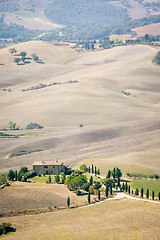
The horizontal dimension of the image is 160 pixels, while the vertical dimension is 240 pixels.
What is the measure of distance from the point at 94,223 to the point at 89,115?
84.0m

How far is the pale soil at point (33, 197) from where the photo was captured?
172 ft

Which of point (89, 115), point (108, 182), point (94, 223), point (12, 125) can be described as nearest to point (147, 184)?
point (108, 182)

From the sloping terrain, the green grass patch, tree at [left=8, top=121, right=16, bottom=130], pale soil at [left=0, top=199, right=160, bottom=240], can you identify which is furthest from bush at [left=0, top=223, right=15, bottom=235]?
tree at [left=8, top=121, right=16, bottom=130]

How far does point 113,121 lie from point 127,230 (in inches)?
3132

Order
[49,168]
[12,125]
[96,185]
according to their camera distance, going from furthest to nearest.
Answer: [12,125] → [49,168] → [96,185]

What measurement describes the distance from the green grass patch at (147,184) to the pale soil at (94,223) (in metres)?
10.9

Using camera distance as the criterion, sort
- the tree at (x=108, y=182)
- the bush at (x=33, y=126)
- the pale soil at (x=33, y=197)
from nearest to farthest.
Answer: the pale soil at (x=33, y=197) < the tree at (x=108, y=182) < the bush at (x=33, y=126)

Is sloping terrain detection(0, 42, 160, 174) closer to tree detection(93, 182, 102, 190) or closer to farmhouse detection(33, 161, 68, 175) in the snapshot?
farmhouse detection(33, 161, 68, 175)

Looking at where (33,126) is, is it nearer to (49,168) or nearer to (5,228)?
(49,168)

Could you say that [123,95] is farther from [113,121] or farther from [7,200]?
[7,200]

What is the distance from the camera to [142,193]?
61.5 meters

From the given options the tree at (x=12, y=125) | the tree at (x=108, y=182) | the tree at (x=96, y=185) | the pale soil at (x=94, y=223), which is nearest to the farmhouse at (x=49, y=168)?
the tree at (x=108, y=182)

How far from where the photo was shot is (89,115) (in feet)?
432

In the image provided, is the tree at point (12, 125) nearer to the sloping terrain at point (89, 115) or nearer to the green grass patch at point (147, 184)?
the sloping terrain at point (89, 115)
